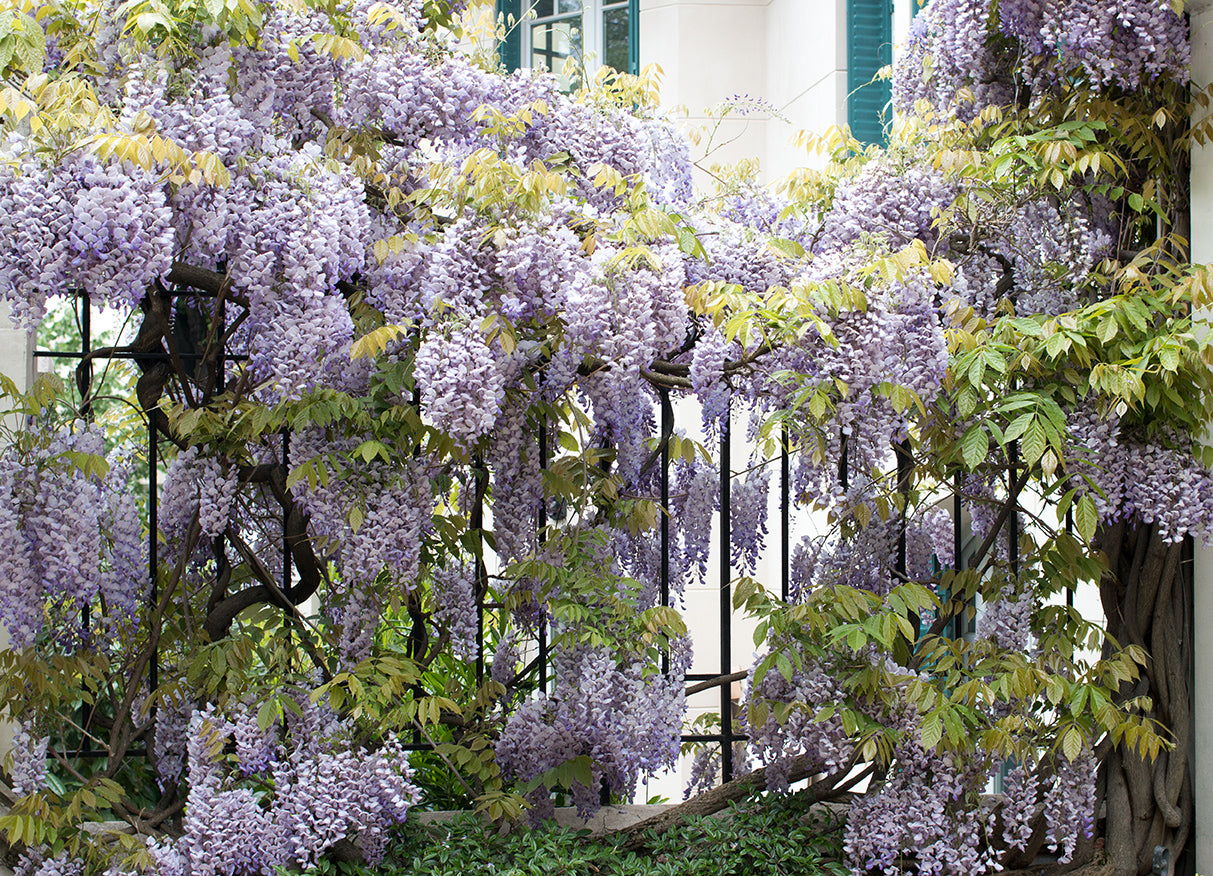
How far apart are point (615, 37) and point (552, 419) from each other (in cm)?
493

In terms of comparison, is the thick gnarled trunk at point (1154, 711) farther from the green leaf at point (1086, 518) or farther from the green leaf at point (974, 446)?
the green leaf at point (974, 446)

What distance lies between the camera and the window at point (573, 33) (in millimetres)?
6727

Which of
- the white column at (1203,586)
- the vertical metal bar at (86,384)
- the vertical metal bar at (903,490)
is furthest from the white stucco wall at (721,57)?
the vertical metal bar at (86,384)

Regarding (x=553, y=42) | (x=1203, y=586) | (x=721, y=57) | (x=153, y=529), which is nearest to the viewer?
(x=153, y=529)

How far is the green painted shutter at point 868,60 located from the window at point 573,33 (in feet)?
6.81

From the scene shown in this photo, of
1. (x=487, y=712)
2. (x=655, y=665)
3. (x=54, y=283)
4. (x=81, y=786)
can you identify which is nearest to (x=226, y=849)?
(x=81, y=786)

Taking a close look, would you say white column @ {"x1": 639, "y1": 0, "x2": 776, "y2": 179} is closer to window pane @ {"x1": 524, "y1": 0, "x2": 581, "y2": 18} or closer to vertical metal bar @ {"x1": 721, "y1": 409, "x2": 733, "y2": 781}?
window pane @ {"x1": 524, "y1": 0, "x2": 581, "y2": 18}

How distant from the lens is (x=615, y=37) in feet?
22.3

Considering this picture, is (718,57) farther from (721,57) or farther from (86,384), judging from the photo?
(86,384)

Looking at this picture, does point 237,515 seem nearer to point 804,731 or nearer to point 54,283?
point 54,283

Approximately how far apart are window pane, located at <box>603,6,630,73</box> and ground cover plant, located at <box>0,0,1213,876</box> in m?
4.30

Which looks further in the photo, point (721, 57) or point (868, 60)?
point (721, 57)

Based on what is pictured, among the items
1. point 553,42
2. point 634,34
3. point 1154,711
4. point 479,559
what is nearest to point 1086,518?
point 1154,711

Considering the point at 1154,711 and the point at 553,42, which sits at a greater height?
the point at 553,42
